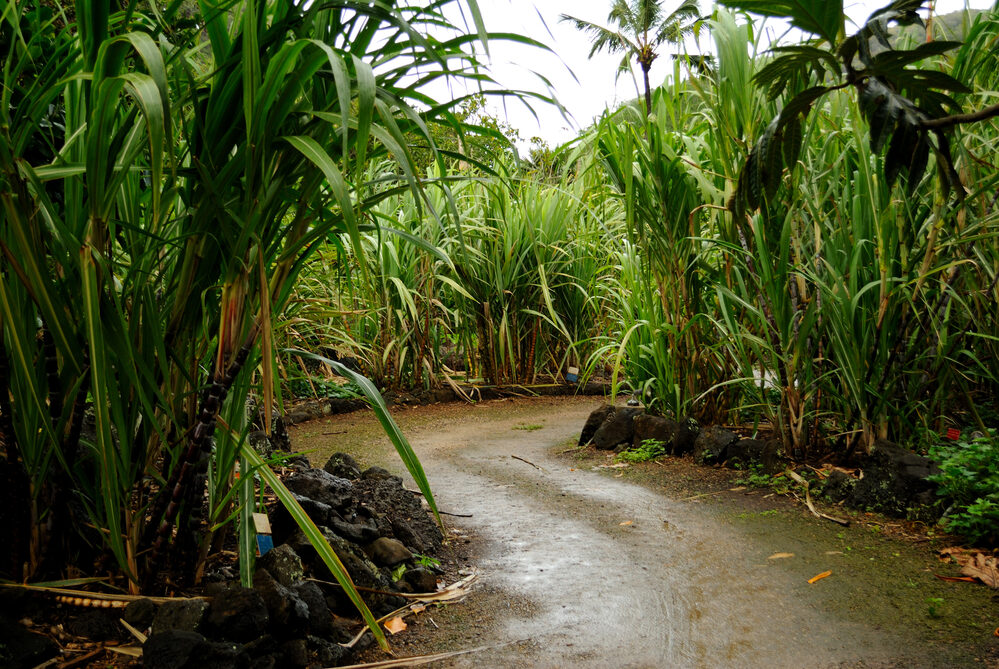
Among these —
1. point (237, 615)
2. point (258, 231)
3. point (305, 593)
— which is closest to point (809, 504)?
point (305, 593)

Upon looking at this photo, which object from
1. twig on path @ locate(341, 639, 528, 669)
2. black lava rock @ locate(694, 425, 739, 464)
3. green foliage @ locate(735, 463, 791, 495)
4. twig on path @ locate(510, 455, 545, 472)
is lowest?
twig on path @ locate(341, 639, 528, 669)

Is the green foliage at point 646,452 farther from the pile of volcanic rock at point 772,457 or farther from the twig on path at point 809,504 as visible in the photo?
the twig on path at point 809,504

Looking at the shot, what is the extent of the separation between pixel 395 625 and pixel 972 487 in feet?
4.96

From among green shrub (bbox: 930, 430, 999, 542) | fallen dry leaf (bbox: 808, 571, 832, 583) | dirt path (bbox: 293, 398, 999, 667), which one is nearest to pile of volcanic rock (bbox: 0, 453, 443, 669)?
dirt path (bbox: 293, 398, 999, 667)

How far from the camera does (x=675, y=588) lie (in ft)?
5.83

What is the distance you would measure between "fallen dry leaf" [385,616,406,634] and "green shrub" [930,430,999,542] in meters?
1.37

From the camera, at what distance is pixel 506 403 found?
497 centimetres

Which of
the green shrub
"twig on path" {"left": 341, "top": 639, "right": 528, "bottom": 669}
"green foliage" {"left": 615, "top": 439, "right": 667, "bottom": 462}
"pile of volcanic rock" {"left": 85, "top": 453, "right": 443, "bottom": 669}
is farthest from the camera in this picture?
"green foliage" {"left": 615, "top": 439, "right": 667, "bottom": 462}

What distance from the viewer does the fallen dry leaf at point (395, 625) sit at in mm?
1561

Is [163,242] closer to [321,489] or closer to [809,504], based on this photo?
[321,489]

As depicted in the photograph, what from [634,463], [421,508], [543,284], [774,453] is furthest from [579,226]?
[421,508]

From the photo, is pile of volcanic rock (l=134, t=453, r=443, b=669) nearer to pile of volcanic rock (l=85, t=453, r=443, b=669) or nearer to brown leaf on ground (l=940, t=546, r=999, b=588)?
pile of volcanic rock (l=85, t=453, r=443, b=669)

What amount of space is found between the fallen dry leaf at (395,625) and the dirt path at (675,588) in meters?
0.09

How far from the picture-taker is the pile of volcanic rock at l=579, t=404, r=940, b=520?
7.02 ft
